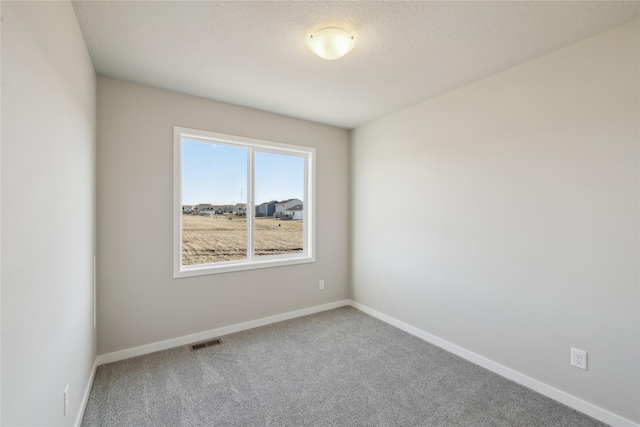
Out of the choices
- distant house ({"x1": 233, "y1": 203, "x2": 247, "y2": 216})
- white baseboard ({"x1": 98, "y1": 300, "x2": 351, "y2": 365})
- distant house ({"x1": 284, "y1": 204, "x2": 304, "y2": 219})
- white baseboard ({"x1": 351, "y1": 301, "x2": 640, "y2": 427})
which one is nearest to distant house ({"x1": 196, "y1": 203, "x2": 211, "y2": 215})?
distant house ({"x1": 233, "y1": 203, "x2": 247, "y2": 216})

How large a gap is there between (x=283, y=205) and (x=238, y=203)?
0.62 meters

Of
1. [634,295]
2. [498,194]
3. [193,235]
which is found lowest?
[634,295]

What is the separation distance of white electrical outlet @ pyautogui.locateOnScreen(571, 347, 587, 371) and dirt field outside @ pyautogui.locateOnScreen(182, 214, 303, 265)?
2.81m

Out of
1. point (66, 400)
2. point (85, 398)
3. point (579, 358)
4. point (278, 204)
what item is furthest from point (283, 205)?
point (579, 358)

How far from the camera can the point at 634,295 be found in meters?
1.79

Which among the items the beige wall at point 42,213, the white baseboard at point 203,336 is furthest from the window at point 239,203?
the beige wall at point 42,213

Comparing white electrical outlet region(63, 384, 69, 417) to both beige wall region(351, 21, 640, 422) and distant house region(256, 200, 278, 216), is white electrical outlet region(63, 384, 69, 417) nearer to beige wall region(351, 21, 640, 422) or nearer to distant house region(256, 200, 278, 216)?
distant house region(256, 200, 278, 216)

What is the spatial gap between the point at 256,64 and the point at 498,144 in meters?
2.15

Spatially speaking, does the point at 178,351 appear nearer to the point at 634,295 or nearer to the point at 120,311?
the point at 120,311

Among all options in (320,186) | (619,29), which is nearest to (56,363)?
(320,186)

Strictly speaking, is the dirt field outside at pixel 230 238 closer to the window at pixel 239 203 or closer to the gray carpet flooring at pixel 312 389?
the window at pixel 239 203

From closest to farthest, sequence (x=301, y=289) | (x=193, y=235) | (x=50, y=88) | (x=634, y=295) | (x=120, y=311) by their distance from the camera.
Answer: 1. (x=50, y=88)
2. (x=634, y=295)
3. (x=120, y=311)
4. (x=193, y=235)
5. (x=301, y=289)

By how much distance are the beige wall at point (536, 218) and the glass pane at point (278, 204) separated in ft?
4.32

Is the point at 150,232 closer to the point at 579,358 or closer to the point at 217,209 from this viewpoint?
the point at 217,209
